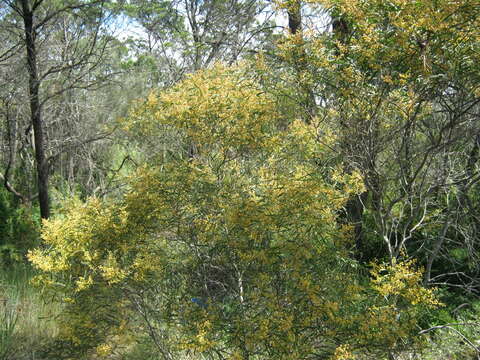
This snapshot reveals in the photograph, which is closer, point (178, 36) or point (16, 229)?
point (16, 229)

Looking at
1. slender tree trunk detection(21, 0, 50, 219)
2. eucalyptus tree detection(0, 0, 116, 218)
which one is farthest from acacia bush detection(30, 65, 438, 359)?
slender tree trunk detection(21, 0, 50, 219)

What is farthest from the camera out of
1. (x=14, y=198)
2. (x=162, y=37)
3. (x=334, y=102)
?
(x=162, y=37)

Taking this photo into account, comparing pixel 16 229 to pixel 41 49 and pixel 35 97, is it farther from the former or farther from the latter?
pixel 41 49

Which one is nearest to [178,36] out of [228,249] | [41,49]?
[41,49]

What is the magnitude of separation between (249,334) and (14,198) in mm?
7271

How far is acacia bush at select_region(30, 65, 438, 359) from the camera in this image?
8.74ft

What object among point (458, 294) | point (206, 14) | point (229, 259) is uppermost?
point (206, 14)

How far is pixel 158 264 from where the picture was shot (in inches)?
122

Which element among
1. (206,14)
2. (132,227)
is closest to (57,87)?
(206,14)

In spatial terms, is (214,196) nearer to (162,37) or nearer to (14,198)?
(14,198)

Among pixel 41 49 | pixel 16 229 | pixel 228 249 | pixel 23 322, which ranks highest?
pixel 41 49

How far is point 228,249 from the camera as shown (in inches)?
120

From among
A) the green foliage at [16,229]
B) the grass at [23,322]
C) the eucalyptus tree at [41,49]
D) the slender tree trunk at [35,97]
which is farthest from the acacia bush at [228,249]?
the green foliage at [16,229]

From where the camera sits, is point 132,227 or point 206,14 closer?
point 132,227
